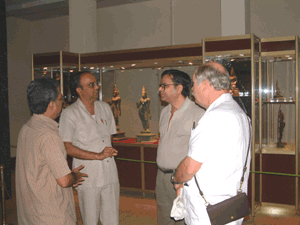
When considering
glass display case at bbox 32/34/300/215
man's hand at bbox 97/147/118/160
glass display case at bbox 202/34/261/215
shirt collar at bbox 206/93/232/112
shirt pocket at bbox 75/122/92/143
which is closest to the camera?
shirt collar at bbox 206/93/232/112

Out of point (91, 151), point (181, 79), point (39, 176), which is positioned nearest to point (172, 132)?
point (181, 79)

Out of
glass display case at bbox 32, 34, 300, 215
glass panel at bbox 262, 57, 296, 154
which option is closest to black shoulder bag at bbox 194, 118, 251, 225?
glass display case at bbox 32, 34, 300, 215

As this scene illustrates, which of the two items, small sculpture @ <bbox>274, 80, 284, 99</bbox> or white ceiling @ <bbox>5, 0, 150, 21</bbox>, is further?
white ceiling @ <bbox>5, 0, 150, 21</bbox>

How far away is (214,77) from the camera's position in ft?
5.56

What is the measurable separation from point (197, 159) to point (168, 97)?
4.19 feet

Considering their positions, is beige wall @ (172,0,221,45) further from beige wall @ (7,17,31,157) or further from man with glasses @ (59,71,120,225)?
beige wall @ (7,17,31,157)

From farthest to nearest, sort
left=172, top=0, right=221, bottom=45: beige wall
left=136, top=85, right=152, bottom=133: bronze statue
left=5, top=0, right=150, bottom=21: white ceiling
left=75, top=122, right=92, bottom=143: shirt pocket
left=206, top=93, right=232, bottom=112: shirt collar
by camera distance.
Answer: left=5, top=0, right=150, bottom=21: white ceiling, left=172, top=0, right=221, bottom=45: beige wall, left=136, top=85, right=152, bottom=133: bronze statue, left=75, top=122, right=92, bottom=143: shirt pocket, left=206, top=93, right=232, bottom=112: shirt collar

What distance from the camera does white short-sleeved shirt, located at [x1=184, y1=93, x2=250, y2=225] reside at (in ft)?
5.18

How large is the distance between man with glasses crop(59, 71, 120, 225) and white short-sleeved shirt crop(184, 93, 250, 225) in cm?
111

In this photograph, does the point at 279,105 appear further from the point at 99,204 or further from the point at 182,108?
the point at 99,204

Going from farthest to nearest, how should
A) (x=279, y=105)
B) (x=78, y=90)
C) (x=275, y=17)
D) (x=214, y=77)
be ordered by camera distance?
(x=275, y=17) → (x=279, y=105) → (x=78, y=90) → (x=214, y=77)

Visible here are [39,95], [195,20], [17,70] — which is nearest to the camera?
[39,95]

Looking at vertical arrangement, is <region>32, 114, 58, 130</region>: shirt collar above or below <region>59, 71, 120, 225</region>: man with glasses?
above

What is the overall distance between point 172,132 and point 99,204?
38.7 inches
